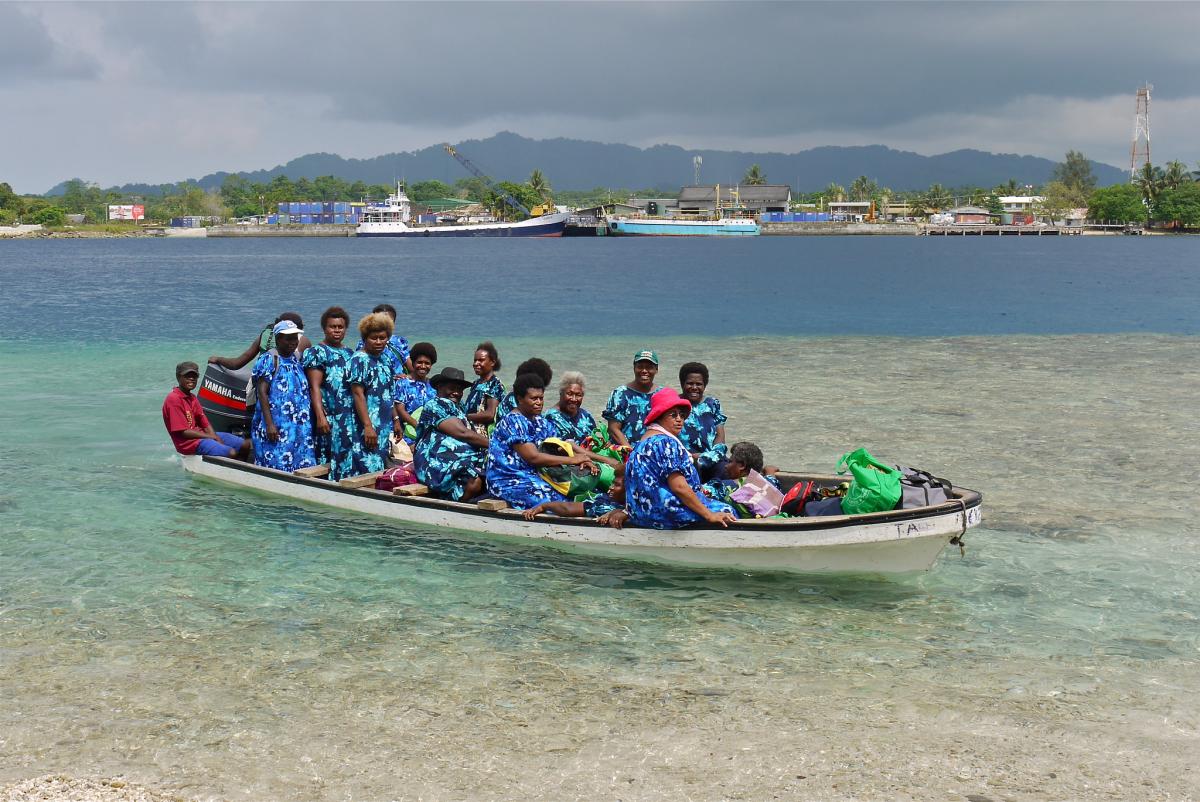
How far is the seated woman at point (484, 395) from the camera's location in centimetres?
1070

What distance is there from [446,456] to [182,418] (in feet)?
12.7

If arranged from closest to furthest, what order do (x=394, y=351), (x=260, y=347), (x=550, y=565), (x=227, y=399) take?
(x=550, y=565)
(x=394, y=351)
(x=260, y=347)
(x=227, y=399)

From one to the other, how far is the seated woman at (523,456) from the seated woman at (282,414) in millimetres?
2853

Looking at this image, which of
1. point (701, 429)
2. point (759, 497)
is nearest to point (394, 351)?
point (701, 429)

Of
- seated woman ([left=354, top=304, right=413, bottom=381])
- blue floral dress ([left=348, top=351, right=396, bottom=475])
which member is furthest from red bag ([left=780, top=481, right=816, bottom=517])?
blue floral dress ([left=348, top=351, right=396, bottom=475])

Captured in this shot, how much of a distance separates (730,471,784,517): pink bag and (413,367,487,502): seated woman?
249 centimetres

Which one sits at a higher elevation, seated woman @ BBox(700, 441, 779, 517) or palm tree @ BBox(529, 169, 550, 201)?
palm tree @ BBox(529, 169, 550, 201)

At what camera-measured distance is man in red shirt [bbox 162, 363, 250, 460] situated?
12.4 meters

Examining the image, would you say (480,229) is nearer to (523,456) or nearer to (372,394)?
(372,394)

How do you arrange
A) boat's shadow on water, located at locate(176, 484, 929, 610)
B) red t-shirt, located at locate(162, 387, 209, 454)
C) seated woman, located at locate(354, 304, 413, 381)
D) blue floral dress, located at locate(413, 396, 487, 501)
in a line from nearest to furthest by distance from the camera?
boat's shadow on water, located at locate(176, 484, 929, 610)
blue floral dress, located at locate(413, 396, 487, 501)
seated woman, located at locate(354, 304, 413, 381)
red t-shirt, located at locate(162, 387, 209, 454)

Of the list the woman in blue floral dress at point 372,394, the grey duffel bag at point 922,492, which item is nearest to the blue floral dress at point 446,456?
the woman in blue floral dress at point 372,394

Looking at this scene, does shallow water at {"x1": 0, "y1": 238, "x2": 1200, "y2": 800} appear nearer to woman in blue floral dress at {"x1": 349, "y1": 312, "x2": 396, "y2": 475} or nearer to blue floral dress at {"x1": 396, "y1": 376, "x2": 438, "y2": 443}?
woman in blue floral dress at {"x1": 349, "y1": 312, "x2": 396, "y2": 475}

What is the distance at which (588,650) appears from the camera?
788cm

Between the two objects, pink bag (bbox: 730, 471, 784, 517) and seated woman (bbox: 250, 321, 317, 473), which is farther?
seated woman (bbox: 250, 321, 317, 473)
